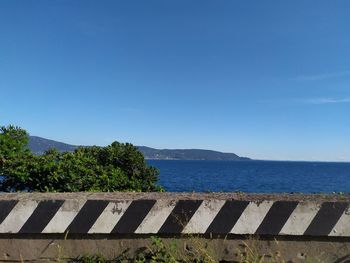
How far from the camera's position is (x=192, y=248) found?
3.86m

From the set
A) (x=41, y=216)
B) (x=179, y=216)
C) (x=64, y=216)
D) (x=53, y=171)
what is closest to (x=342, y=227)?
(x=179, y=216)

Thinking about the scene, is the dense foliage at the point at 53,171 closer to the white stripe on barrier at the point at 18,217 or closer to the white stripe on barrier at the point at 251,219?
the white stripe on barrier at the point at 18,217

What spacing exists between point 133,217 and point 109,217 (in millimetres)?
229

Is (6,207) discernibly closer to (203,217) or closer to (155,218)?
(155,218)

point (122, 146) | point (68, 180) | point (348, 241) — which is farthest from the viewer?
point (122, 146)

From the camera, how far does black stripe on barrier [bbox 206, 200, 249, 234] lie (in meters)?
3.84

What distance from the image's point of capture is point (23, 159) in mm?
10555

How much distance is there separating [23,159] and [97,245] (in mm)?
7336

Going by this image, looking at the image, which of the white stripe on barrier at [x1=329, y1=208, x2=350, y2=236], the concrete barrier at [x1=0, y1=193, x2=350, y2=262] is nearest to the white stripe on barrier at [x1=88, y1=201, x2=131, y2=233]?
the concrete barrier at [x1=0, y1=193, x2=350, y2=262]

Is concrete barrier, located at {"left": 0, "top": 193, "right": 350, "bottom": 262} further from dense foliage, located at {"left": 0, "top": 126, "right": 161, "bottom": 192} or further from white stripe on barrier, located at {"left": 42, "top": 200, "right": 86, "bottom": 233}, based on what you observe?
dense foliage, located at {"left": 0, "top": 126, "right": 161, "bottom": 192}

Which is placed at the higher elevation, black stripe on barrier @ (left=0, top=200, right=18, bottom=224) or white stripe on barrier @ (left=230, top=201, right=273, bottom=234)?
white stripe on barrier @ (left=230, top=201, right=273, bottom=234)

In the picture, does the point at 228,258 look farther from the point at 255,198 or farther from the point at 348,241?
the point at 348,241

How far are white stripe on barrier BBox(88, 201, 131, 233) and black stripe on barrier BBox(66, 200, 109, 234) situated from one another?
3 centimetres

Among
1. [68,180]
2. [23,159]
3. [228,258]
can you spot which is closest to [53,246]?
[228,258]
